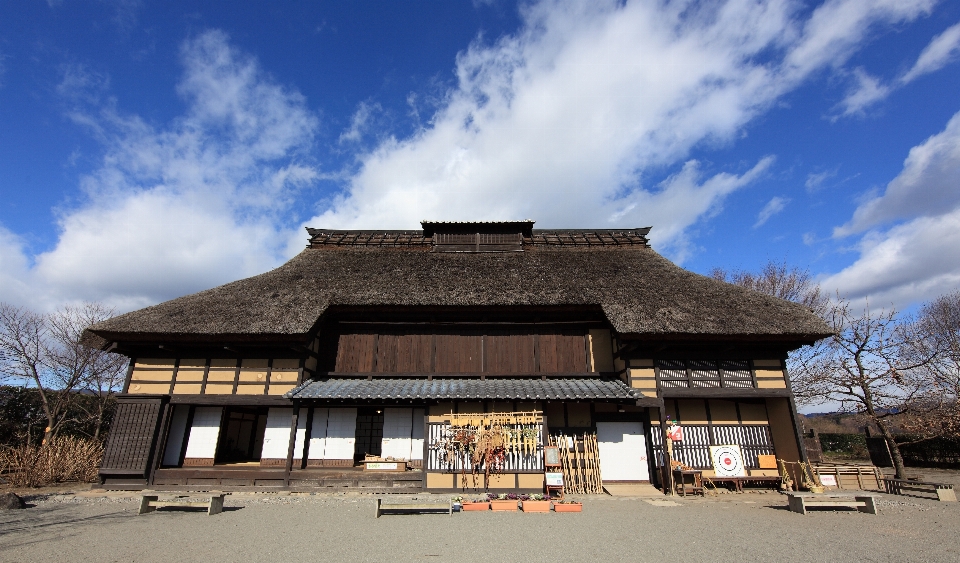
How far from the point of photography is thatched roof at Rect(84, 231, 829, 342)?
10.5 m

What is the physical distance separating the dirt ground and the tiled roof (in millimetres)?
2320

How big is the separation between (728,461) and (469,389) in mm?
7194

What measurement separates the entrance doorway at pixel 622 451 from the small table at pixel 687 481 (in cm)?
81

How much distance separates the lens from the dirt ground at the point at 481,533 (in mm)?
5520

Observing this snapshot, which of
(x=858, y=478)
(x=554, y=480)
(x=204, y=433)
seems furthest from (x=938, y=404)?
(x=204, y=433)

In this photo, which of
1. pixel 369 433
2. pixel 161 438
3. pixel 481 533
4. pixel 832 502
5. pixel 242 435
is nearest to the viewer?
pixel 481 533

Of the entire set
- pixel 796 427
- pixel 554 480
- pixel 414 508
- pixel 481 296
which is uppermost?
pixel 481 296

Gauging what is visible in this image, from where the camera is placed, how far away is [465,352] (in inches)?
Result: 464

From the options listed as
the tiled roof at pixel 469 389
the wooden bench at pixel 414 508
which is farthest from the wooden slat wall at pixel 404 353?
the wooden bench at pixel 414 508

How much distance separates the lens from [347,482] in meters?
10.5

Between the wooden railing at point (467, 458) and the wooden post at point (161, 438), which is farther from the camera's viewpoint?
the wooden post at point (161, 438)

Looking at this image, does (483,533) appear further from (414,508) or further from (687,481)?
(687,481)

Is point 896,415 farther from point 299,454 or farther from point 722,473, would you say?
point 299,454

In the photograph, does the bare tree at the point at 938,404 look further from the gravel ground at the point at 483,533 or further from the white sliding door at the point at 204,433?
the white sliding door at the point at 204,433
